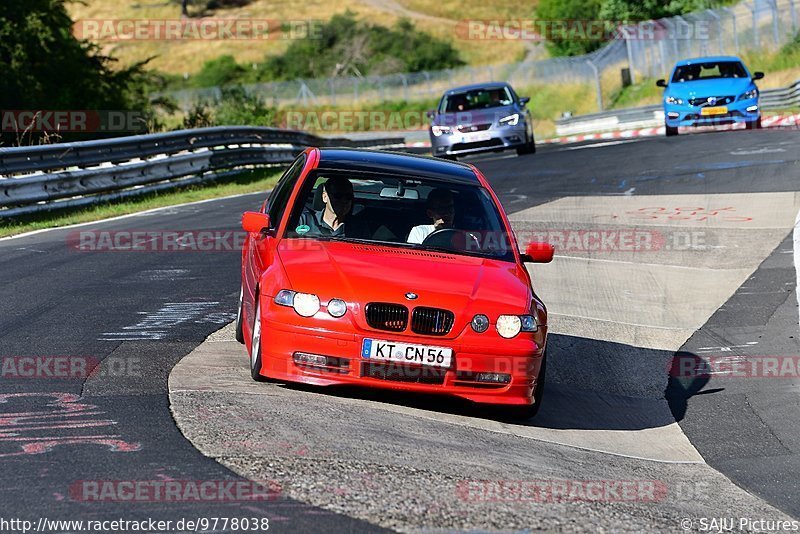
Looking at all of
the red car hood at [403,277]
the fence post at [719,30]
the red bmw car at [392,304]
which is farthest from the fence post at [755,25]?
the red car hood at [403,277]

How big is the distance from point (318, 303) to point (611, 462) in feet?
6.07

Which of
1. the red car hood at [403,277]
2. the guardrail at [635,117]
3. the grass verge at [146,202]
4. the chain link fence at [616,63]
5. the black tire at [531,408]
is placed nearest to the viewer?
the red car hood at [403,277]

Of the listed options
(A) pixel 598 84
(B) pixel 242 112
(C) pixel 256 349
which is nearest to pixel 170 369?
(C) pixel 256 349

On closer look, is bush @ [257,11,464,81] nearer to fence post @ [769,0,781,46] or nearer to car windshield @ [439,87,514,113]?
fence post @ [769,0,781,46]

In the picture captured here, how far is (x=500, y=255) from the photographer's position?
835 centimetres

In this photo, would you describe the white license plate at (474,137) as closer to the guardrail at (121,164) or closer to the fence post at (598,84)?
the guardrail at (121,164)

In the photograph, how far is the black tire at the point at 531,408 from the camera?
7668mm

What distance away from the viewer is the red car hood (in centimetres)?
735

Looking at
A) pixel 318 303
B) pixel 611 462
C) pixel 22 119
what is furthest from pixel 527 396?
pixel 22 119

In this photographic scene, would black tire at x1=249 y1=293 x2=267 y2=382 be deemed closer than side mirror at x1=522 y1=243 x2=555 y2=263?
Yes

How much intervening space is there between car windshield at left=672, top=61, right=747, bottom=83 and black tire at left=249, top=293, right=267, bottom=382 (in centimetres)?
2395

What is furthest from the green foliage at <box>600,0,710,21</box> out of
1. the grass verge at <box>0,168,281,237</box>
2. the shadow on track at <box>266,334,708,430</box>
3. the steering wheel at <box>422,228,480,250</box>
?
the steering wheel at <box>422,228,480,250</box>

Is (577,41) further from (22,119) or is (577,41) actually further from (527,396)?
(527,396)

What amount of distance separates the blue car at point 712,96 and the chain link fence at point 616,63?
15332 millimetres
